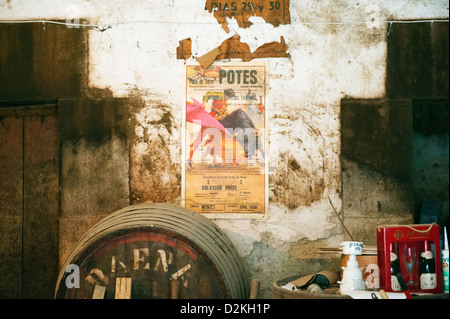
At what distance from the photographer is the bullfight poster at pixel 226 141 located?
392 centimetres

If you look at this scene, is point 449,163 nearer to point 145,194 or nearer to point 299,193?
point 299,193

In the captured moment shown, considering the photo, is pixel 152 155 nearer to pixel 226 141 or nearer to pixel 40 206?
pixel 226 141

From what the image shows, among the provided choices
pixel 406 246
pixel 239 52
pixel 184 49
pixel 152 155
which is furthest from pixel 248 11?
pixel 406 246

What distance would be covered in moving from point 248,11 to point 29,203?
7.93ft

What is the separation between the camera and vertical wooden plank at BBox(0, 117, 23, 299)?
165 inches

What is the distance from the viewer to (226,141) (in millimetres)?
3953

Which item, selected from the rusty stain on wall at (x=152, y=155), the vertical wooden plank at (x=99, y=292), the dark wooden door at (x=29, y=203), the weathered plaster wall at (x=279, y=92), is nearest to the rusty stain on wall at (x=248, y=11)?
the weathered plaster wall at (x=279, y=92)

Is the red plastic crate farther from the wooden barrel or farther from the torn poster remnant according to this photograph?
the torn poster remnant

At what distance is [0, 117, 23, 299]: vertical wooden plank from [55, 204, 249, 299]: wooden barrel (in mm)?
1293

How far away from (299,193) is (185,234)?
3.90 feet
